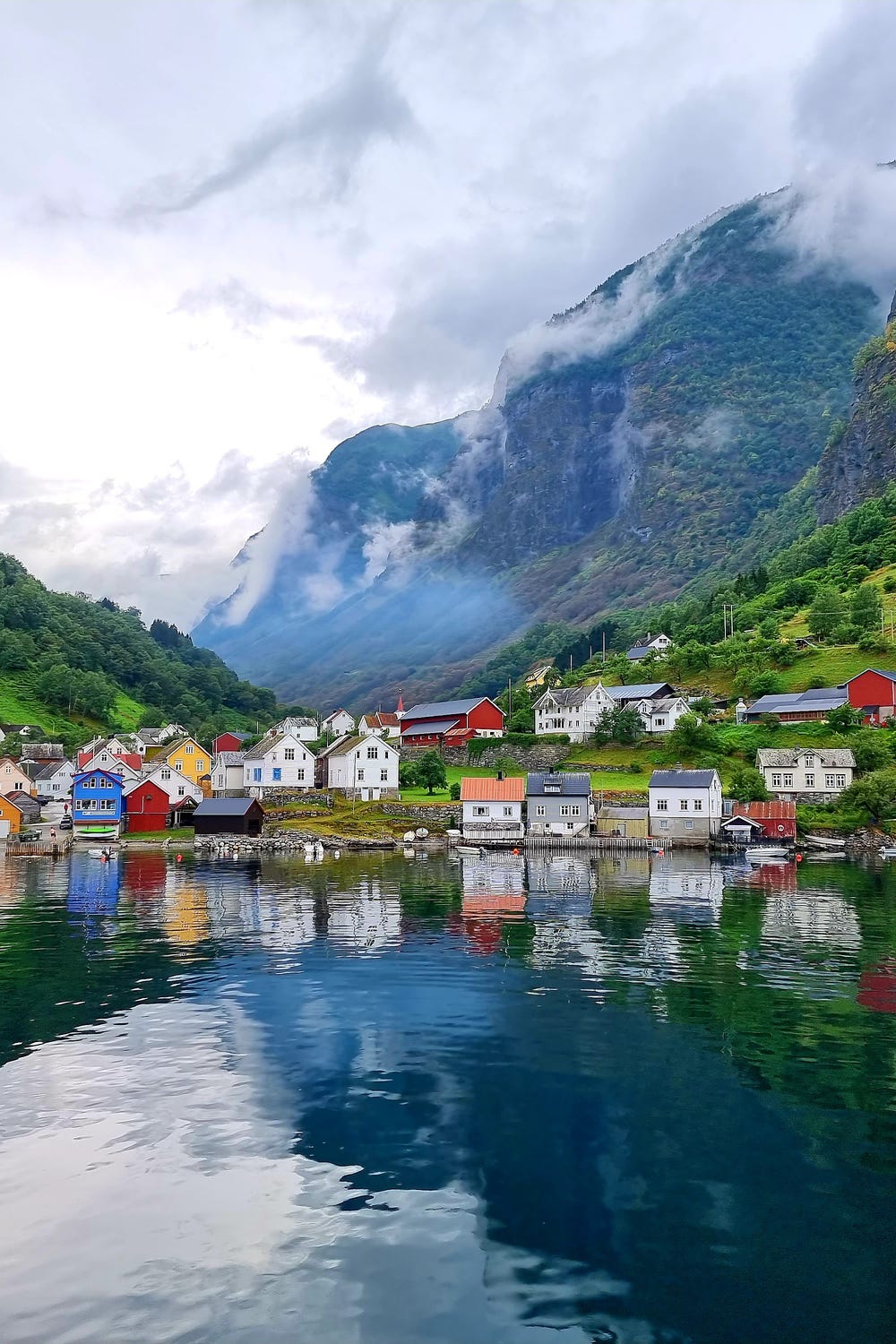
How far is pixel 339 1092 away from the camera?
21609 mm

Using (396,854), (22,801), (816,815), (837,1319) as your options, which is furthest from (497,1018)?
(22,801)

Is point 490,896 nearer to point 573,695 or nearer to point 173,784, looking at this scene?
point 173,784

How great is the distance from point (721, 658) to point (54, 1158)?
398 ft

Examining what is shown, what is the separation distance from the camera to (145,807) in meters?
97.6

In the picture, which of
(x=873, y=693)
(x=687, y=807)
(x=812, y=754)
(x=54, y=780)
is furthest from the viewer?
(x=54, y=780)

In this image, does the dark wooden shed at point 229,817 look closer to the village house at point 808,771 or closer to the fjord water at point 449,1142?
the fjord water at point 449,1142

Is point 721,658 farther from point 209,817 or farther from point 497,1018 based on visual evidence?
point 497,1018

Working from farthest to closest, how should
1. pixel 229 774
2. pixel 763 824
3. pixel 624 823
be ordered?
pixel 229 774
pixel 624 823
pixel 763 824

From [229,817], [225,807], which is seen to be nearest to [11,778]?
[225,807]

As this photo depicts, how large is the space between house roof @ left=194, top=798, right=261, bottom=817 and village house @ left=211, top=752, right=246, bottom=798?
1628 centimetres

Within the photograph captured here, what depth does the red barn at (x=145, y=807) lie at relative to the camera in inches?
3834

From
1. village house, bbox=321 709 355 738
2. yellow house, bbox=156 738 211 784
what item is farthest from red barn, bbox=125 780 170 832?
village house, bbox=321 709 355 738

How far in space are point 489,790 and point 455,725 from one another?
3780 cm

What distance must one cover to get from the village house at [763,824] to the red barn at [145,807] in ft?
193
